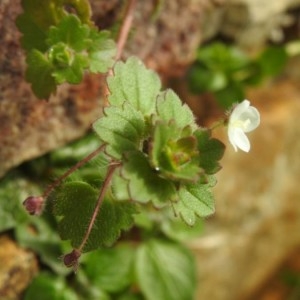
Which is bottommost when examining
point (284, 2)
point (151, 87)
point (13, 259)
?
point (284, 2)

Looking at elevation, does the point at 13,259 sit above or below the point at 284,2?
above

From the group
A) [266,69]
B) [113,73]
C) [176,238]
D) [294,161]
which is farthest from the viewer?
[294,161]

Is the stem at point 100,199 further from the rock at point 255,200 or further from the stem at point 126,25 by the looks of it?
the rock at point 255,200

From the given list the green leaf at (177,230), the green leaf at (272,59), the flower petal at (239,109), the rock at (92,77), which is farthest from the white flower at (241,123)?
the green leaf at (272,59)

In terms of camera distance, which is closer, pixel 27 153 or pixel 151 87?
pixel 151 87

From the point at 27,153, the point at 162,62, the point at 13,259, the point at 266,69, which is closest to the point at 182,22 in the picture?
the point at 162,62

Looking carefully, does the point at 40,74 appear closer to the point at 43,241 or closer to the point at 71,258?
the point at 71,258

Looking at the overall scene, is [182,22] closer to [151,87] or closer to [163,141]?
[151,87]

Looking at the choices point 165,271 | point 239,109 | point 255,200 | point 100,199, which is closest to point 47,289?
point 165,271

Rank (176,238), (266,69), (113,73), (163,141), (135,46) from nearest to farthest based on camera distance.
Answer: (163,141) < (113,73) < (135,46) < (176,238) < (266,69)
